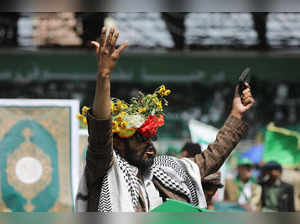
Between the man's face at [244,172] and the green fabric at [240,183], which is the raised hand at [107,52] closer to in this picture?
the green fabric at [240,183]

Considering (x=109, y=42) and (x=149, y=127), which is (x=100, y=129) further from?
(x=109, y=42)

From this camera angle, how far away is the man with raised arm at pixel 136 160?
180 centimetres

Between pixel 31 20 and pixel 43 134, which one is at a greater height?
pixel 31 20

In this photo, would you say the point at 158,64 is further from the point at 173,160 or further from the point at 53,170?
the point at 173,160

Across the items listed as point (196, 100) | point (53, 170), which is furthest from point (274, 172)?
point (196, 100)

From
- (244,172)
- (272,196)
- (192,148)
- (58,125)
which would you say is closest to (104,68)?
(58,125)

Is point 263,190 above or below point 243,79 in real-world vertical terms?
below

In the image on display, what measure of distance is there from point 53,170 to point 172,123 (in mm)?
5843

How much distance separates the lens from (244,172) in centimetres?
549

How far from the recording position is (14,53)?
949 cm

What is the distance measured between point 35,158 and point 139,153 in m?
1.21

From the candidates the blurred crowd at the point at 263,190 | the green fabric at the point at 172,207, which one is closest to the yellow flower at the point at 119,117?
the green fabric at the point at 172,207

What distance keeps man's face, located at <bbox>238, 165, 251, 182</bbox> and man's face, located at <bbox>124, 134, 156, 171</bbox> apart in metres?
3.50

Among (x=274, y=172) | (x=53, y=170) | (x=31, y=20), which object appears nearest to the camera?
(x=53, y=170)
